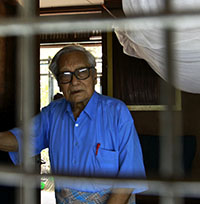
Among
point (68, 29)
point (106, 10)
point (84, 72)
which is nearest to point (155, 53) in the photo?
point (84, 72)

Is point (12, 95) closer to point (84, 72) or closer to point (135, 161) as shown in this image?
point (84, 72)

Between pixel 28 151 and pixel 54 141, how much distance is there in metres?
0.75

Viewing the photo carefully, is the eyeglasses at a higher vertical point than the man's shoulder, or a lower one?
higher

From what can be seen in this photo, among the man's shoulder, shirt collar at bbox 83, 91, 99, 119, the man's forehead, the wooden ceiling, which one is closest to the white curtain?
the man's forehead

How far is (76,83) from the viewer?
4.57 feet

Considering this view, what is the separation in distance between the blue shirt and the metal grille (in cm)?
56

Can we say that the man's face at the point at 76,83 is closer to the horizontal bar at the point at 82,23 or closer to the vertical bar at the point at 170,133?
the horizontal bar at the point at 82,23

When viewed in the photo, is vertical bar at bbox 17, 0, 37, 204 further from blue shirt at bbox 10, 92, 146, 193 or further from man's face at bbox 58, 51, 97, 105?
man's face at bbox 58, 51, 97, 105

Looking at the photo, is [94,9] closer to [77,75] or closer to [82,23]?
[77,75]

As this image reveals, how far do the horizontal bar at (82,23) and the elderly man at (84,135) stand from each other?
0.63 metres

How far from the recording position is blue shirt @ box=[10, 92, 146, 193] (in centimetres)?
120

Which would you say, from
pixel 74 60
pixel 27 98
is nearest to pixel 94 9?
pixel 74 60

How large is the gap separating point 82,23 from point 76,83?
33.9 inches

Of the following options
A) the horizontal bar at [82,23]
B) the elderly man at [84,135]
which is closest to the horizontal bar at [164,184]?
the horizontal bar at [82,23]
